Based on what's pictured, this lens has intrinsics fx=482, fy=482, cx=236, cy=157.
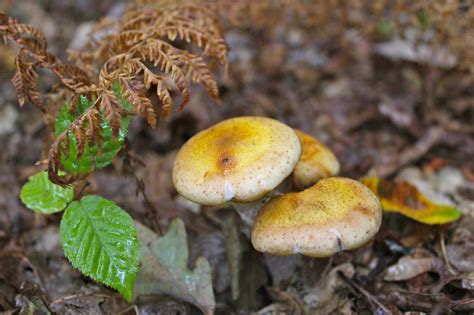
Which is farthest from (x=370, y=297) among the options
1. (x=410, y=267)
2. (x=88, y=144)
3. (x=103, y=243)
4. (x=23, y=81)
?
(x=23, y=81)

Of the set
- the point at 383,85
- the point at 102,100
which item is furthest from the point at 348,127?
the point at 102,100

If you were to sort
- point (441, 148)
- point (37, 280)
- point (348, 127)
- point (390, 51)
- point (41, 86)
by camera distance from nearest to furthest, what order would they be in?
1. point (37, 280)
2. point (441, 148)
3. point (348, 127)
4. point (41, 86)
5. point (390, 51)

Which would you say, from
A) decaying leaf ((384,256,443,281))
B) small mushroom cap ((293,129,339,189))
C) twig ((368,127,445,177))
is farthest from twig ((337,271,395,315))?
twig ((368,127,445,177))

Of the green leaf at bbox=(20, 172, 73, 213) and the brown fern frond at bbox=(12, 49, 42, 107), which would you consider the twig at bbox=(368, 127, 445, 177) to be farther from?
the brown fern frond at bbox=(12, 49, 42, 107)

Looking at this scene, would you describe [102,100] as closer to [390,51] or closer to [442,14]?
[442,14]

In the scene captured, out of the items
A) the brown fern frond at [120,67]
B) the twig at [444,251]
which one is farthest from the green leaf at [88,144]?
the twig at [444,251]

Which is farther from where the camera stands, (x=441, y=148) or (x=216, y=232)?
(x=441, y=148)

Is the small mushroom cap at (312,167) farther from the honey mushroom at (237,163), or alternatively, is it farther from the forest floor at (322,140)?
the forest floor at (322,140)

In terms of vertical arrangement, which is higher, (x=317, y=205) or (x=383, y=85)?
(x=317, y=205)
